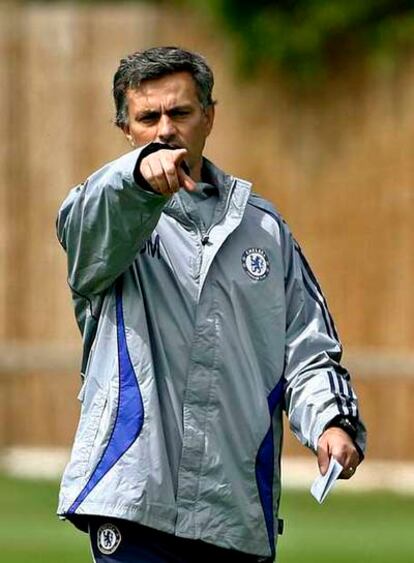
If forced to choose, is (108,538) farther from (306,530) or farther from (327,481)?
(306,530)

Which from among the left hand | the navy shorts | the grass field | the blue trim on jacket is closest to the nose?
the blue trim on jacket

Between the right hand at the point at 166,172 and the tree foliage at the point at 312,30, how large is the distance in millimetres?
11296

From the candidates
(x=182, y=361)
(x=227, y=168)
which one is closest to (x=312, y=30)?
(x=227, y=168)

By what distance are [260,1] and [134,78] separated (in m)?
11.3

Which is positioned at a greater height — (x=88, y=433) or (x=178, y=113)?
(x=178, y=113)

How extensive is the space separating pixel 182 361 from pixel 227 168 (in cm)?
1116

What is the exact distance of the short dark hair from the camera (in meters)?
5.84

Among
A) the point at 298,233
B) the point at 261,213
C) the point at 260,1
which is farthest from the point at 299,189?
the point at 261,213

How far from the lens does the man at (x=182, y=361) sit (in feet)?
18.4

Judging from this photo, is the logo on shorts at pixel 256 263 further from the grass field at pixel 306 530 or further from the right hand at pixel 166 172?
the grass field at pixel 306 530

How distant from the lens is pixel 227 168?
55.2ft

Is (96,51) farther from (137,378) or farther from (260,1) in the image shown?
(137,378)

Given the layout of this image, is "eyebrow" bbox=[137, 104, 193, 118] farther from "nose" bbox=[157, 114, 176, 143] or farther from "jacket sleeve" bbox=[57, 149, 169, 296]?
"jacket sleeve" bbox=[57, 149, 169, 296]

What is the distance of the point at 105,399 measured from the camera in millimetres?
5672
